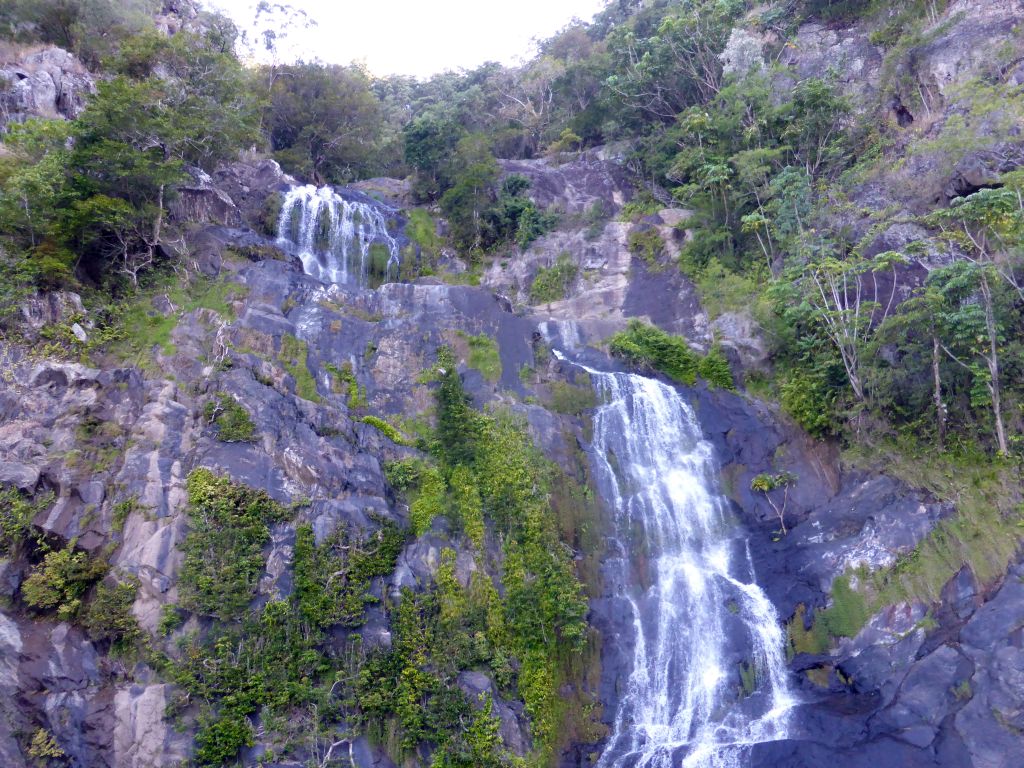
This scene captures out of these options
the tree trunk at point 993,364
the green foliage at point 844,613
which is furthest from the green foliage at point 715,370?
the green foliage at point 844,613

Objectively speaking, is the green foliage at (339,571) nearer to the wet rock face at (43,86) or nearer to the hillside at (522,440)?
the hillside at (522,440)

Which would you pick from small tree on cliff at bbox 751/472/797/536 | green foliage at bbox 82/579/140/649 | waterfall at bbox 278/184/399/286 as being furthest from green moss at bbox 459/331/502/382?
green foliage at bbox 82/579/140/649

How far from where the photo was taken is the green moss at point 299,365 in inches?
740

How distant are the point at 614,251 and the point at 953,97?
12.9 m

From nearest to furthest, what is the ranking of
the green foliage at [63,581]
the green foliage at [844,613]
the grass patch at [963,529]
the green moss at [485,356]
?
the green foliage at [63,581]
the grass patch at [963,529]
the green foliage at [844,613]
the green moss at [485,356]

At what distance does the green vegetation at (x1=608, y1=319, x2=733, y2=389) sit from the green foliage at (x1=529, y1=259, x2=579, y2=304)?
497cm

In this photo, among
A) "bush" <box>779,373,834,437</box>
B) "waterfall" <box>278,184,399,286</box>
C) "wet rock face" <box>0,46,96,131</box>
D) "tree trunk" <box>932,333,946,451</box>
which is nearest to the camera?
"tree trunk" <box>932,333,946,451</box>

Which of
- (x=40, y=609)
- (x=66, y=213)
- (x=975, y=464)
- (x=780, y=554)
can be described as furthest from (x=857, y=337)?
(x=66, y=213)

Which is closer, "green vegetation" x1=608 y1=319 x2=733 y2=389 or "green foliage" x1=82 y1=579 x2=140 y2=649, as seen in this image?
"green foliage" x1=82 y1=579 x2=140 y2=649

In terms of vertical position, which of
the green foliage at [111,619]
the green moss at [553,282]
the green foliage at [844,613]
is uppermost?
the green moss at [553,282]

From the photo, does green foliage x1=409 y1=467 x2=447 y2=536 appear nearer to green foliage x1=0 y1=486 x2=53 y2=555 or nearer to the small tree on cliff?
green foliage x1=0 y1=486 x2=53 y2=555

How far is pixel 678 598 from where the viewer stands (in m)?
17.1

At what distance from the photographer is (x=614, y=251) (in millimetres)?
28797

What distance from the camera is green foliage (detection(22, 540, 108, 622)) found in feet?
44.2
